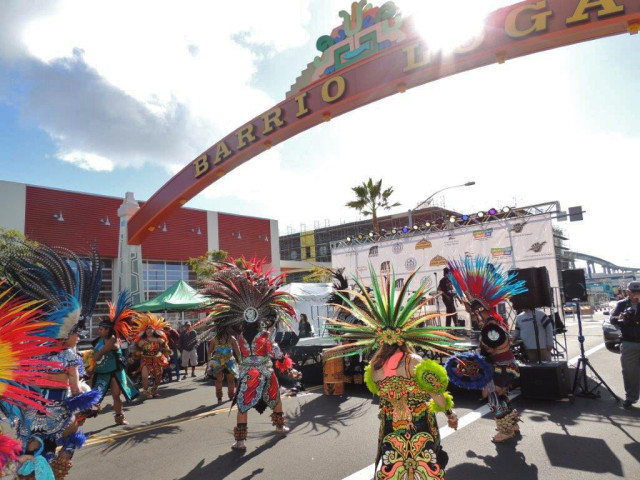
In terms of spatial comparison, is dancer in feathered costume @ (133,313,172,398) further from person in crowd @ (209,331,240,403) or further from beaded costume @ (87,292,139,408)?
beaded costume @ (87,292,139,408)

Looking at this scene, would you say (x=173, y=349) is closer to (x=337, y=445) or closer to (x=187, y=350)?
(x=187, y=350)

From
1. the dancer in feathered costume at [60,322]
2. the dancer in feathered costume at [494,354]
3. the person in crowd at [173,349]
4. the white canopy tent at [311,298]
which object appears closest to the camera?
the dancer in feathered costume at [60,322]

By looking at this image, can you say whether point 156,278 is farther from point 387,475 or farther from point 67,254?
point 387,475

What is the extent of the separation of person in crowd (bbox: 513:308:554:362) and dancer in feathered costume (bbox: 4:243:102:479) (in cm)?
746

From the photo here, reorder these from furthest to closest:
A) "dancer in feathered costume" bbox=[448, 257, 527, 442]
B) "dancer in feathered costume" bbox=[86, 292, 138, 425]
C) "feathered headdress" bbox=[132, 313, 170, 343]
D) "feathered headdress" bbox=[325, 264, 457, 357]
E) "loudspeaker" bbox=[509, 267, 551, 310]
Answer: "feathered headdress" bbox=[132, 313, 170, 343] < "loudspeaker" bbox=[509, 267, 551, 310] < "dancer in feathered costume" bbox=[86, 292, 138, 425] < "dancer in feathered costume" bbox=[448, 257, 527, 442] < "feathered headdress" bbox=[325, 264, 457, 357]

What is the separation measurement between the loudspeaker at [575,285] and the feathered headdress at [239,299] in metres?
5.28

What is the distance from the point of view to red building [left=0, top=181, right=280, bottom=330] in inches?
781

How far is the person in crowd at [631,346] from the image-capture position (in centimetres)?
599

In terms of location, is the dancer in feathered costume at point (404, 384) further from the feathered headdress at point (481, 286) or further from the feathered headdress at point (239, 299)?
the feathered headdress at point (239, 299)

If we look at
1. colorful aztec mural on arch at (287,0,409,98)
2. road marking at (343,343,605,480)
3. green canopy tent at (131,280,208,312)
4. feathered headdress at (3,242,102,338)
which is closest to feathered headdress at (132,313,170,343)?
green canopy tent at (131,280,208,312)

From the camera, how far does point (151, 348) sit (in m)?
9.42

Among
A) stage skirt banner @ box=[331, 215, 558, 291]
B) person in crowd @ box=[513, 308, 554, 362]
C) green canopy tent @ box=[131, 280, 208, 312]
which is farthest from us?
stage skirt banner @ box=[331, 215, 558, 291]

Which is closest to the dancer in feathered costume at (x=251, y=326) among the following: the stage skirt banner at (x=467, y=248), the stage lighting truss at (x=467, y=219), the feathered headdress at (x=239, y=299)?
the feathered headdress at (x=239, y=299)

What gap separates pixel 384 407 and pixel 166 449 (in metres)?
3.69
